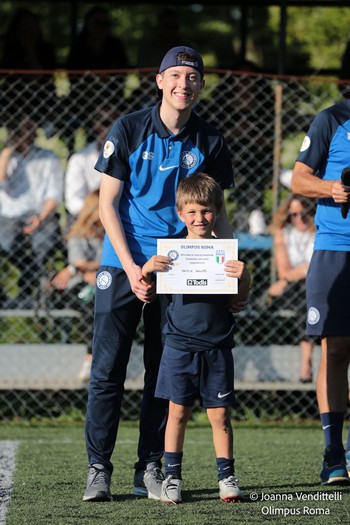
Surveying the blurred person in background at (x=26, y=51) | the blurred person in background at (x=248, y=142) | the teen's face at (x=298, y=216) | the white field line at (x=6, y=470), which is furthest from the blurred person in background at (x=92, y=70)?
the white field line at (x=6, y=470)

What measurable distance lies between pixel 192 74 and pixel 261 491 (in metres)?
2.01

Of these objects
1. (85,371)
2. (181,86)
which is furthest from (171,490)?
(85,371)

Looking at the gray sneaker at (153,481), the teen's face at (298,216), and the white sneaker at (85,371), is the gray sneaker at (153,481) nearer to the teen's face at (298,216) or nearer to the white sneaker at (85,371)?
the white sneaker at (85,371)

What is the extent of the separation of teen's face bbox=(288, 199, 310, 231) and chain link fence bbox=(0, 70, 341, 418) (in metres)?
0.14

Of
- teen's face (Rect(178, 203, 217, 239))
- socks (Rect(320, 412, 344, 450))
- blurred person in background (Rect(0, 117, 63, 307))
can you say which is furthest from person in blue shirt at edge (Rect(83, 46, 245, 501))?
blurred person in background (Rect(0, 117, 63, 307))

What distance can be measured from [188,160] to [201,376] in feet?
3.29

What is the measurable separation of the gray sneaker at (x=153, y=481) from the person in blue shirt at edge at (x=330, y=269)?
3.15 feet

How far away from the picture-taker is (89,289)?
804 cm

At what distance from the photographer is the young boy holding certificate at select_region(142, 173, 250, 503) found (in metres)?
4.45

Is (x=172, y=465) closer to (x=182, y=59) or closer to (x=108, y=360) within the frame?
(x=108, y=360)

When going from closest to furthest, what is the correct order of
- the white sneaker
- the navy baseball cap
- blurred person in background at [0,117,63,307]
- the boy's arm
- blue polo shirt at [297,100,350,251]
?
the boy's arm < the navy baseball cap < blue polo shirt at [297,100,350,251] < the white sneaker < blurred person in background at [0,117,63,307]

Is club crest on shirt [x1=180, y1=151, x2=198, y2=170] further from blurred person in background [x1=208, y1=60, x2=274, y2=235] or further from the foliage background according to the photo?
the foliage background

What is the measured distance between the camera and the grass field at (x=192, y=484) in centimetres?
412

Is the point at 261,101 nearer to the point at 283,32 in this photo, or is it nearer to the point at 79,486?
the point at 283,32
